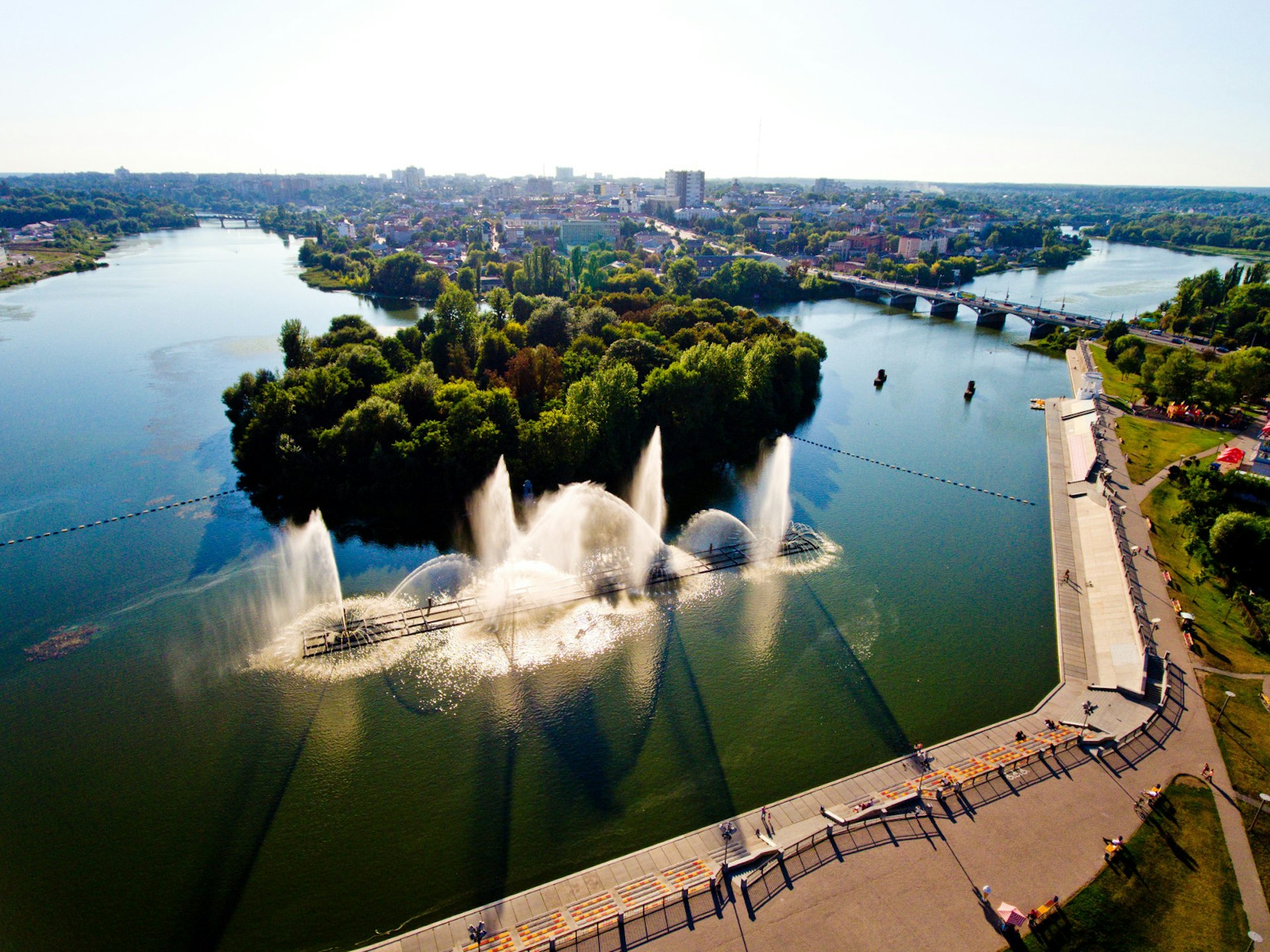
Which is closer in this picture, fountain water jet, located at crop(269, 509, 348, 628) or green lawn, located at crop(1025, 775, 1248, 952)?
green lawn, located at crop(1025, 775, 1248, 952)

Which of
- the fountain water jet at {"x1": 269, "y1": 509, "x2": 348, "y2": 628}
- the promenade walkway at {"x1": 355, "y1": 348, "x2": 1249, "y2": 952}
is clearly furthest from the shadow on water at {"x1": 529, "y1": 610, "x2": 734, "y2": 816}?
the fountain water jet at {"x1": 269, "y1": 509, "x2": 348, "y2": 628}

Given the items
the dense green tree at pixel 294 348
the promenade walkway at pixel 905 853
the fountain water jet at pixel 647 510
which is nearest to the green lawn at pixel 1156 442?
the promenade walkway at pixel 905 853

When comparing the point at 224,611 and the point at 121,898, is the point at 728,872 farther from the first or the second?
the point at 224,611

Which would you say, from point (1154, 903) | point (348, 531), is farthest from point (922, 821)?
point (348, 531)

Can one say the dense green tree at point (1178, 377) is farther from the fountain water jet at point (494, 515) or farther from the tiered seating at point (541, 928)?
the tiered seating at point (541, 928)

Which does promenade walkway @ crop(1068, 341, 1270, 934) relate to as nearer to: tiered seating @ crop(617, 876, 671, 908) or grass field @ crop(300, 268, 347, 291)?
tiered seating @ crop(617, 876, 671, 908)
